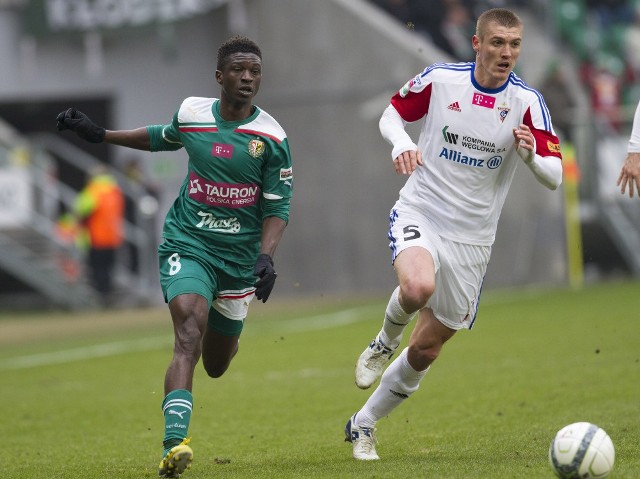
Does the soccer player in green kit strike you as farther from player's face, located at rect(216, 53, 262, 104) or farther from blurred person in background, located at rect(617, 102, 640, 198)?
blurred person in background, located at rect(617, 102, 640, 198)

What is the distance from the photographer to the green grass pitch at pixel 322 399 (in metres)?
7.73

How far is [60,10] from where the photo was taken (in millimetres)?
27391

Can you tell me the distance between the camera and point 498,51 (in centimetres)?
768

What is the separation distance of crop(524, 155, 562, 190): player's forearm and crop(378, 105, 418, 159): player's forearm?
2.32 ft

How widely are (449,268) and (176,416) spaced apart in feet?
6.47

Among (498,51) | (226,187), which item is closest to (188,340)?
(226,187)

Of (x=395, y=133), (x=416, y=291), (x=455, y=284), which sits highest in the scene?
(x=395, y=133)

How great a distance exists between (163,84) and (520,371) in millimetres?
17378

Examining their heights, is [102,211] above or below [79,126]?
below

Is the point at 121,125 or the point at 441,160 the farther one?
the point at 121,125

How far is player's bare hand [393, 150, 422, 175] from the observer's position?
747 centimetres

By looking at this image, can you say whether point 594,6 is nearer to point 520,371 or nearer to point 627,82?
point 627,82

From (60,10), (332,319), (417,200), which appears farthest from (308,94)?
(417,200)

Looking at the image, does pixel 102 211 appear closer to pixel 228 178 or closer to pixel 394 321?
pixel 228 178
